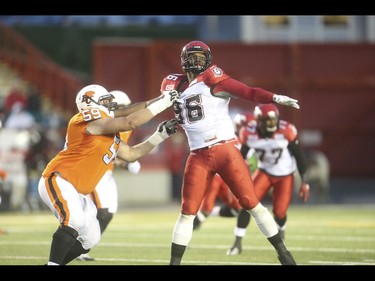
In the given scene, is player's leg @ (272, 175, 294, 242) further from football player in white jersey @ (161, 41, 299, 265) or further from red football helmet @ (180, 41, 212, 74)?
red football helmet @ (180, 41, 212, 74)

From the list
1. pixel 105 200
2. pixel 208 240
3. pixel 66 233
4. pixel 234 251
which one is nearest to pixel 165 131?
pixel 66 233

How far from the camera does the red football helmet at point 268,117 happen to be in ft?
32.9

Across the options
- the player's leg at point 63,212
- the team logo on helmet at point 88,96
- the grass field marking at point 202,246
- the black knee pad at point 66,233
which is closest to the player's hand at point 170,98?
the team logo on helmet at point 88,96

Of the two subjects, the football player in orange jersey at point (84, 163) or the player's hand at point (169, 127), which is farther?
the player's hand at point (169, 127)

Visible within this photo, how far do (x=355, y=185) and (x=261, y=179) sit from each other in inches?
514

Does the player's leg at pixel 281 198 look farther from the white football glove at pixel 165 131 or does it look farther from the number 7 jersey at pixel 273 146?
the white football glove at pixel 165 131

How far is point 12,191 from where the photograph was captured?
58.4 feet

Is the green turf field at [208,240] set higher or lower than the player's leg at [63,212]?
lower

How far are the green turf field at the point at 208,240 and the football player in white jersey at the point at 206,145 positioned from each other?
950 millimetres

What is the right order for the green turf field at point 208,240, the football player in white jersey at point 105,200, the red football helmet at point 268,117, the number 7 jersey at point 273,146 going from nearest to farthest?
the green turf field at point 208,240 → the football player in white jersey at point 105,200 → the red football helmet at point 268,117 → the number 7 jersey at point 273,146

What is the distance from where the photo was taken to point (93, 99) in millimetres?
7805

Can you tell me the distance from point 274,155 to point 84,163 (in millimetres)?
3150
